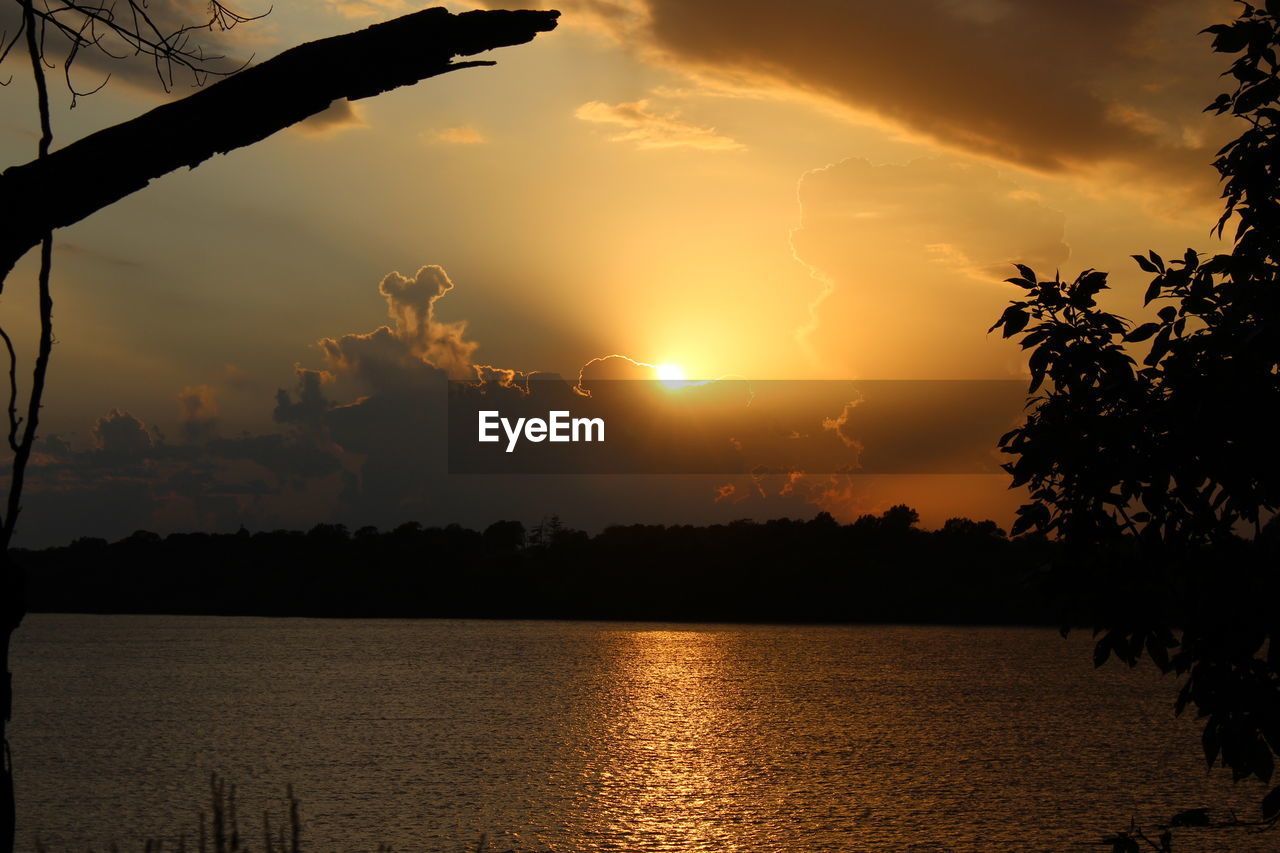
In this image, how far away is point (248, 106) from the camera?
13.8ft

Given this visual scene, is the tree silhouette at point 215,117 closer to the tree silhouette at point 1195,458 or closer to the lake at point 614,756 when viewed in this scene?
the tree silhouette at point 1195,458

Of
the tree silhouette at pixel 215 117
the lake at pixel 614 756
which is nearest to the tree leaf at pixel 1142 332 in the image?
the tree silhouette at pixel 215 117

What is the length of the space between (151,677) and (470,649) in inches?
1915

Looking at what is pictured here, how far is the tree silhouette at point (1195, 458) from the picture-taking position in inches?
246

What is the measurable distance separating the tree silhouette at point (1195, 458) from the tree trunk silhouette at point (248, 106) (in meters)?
4.11

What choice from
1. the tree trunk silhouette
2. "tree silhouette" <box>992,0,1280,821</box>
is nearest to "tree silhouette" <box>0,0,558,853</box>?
the tree trunk silhouette

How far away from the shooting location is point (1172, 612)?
7035 mm

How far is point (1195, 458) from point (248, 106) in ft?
17.6

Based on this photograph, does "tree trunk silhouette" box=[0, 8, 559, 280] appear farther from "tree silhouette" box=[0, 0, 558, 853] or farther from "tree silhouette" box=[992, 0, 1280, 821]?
"tree silhouette" box=[992, 0, 1280, 821]

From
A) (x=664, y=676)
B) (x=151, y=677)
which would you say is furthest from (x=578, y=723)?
(x=151, y=677)

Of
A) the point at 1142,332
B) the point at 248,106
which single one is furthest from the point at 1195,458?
the point at 248,106

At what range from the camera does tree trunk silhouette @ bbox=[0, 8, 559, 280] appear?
3.97m

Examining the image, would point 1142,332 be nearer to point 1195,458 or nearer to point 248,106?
point 1195,458

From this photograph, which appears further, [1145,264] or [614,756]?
[614,756]
